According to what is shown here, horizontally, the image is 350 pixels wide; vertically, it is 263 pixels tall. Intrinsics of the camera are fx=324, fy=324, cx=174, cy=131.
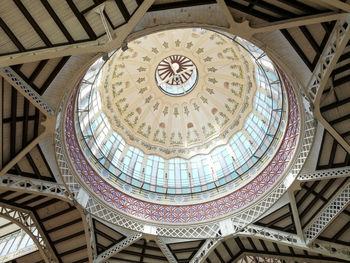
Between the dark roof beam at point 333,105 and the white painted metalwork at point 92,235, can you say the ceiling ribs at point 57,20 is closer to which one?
the white painted metalwork at point 92,235

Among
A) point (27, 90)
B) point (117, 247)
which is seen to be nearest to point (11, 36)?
point (27, 90)

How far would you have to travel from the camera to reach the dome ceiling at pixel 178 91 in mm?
28125

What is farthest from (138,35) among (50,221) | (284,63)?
(50,221)

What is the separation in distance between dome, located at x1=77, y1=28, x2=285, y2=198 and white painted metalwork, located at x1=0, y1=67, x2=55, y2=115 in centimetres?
768

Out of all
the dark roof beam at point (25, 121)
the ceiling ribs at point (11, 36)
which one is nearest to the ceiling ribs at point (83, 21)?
the ceiling ribs at point (11, 36)

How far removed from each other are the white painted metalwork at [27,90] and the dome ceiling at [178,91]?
41.0ft

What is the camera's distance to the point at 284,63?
48.0 feet

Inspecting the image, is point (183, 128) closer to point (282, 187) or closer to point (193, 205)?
point (193, 205)

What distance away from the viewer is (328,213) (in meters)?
19.4

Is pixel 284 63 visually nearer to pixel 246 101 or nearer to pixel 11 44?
pixel 11 44

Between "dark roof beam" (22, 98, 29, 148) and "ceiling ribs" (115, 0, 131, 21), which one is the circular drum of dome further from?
"ceiling ribs" (115, 0, 131, 21)

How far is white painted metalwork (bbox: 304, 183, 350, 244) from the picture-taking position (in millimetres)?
18581

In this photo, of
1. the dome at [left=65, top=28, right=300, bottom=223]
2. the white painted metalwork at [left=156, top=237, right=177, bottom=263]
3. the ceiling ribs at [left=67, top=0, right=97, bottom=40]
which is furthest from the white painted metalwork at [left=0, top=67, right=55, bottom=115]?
the white painted metalwork at [left=156, top=237, right=177, bottom=263]

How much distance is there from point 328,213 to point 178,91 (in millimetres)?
17849
